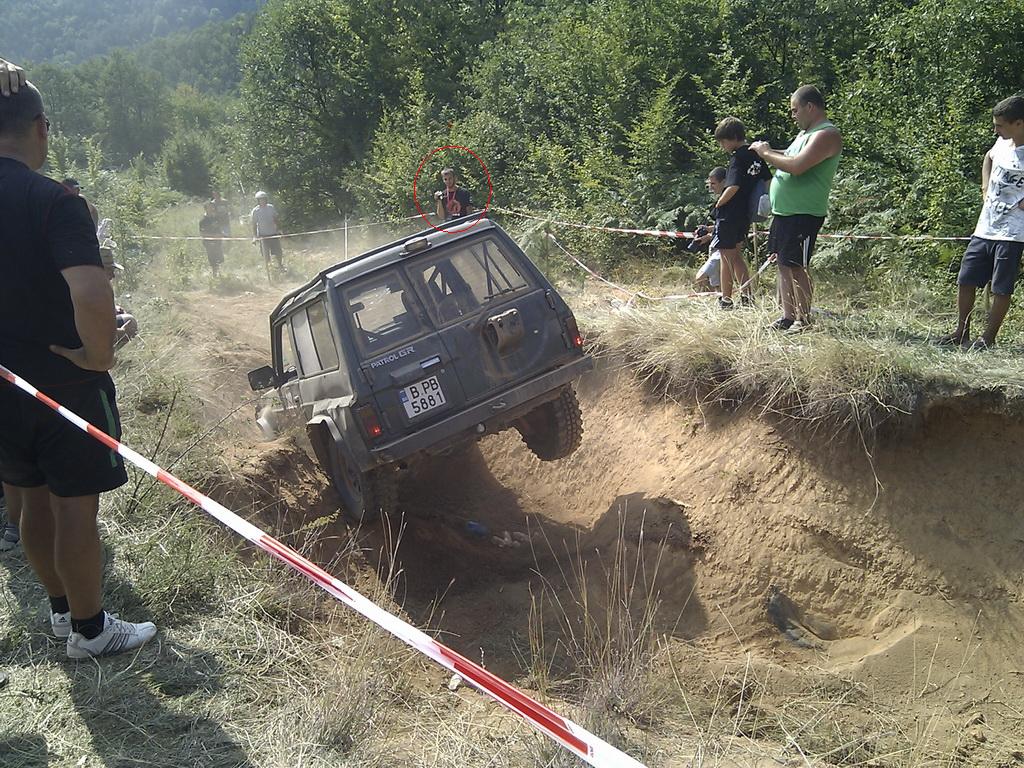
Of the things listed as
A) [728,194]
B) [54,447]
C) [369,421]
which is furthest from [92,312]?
[728,194]

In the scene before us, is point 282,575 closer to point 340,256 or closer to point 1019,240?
point 1019,240

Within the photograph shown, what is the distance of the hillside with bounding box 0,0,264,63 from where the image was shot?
105 m

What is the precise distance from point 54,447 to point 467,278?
118 inches

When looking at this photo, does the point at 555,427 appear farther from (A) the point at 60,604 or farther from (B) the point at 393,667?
(A) the point at 60,604

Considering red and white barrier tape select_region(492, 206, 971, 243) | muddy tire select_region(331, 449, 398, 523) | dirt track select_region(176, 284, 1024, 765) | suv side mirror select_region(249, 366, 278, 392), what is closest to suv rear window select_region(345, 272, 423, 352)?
muddy tire select_region(331, 449, 398, 523)

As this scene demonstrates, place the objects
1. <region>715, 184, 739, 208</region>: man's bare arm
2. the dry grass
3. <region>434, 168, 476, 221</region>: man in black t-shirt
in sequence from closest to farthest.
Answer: the dry grass < <region>715, 184, 739, 208</region>: man's bare arm < <region>434, 168, 476, 221</region>: man in black t-shirt

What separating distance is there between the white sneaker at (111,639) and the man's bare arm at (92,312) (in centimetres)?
121

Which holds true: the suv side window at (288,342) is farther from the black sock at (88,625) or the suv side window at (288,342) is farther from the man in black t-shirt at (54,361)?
the black sock at (88,625)

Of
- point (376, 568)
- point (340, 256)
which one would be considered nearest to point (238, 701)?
point (376, 568)

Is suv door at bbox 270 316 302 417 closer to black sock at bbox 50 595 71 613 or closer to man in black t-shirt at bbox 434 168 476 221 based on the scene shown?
black sock at bbox 50 595 71 613

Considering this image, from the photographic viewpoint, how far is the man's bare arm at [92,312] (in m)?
2.86

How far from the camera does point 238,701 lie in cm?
326

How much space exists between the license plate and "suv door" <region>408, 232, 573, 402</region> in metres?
0.19

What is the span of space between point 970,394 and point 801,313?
130 centimetres
